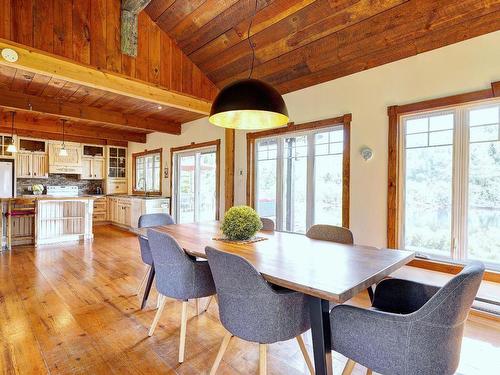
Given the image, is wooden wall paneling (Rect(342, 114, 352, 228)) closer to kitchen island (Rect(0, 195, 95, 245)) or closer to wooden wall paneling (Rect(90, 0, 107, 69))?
wooden wall paneling (Rect(90, 0, 107, 69))

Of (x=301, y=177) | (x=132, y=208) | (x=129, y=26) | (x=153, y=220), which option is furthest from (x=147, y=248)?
(x=132, y=208)

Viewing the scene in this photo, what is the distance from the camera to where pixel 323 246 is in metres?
2.09

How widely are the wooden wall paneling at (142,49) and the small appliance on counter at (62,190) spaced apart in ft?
16.6

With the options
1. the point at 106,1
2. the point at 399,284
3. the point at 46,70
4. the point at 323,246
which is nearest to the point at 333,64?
the point at 323,246

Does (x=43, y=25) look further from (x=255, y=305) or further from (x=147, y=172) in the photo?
(x=147, y=172)

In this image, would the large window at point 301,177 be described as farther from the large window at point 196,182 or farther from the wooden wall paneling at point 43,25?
the wooden wall paneling at point 43,25

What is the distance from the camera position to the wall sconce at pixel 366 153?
3.25 metres

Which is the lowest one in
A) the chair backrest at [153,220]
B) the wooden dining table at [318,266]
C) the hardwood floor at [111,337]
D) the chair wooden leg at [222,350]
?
the hardwood floor at [111,337]

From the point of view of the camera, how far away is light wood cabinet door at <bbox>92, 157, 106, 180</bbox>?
776 cm

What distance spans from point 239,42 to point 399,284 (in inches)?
131

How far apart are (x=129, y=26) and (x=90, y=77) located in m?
0.89

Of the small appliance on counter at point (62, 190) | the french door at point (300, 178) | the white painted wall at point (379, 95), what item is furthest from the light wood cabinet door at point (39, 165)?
the white painted wall at point (379, 95)

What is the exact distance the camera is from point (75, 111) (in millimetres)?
4957

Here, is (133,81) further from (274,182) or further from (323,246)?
(323,246)
